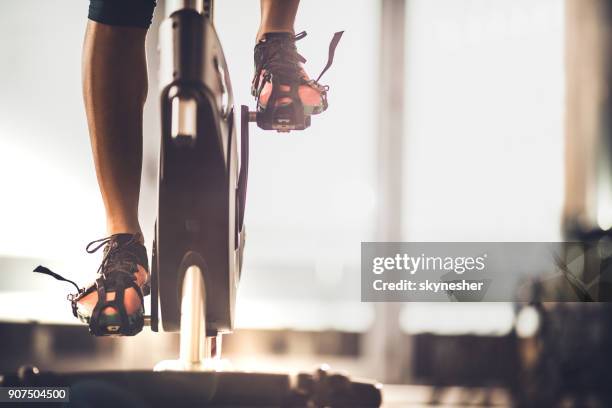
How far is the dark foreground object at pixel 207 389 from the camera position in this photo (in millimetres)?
463

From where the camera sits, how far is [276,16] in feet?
2.39

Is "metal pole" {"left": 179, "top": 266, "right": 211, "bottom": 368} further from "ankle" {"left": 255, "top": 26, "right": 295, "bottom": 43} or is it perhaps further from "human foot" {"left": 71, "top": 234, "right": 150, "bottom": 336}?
"ankle" {"left": 255, "top": 26, "right": 295, "bottom": 43}

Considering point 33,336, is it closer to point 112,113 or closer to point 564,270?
Answer: point 112,113

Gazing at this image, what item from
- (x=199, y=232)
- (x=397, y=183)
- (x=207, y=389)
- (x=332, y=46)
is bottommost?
(x=207, y=389)

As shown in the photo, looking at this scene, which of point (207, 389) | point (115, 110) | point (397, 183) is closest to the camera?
point (207, 389)

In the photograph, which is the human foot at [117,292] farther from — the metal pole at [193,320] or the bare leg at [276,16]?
the bare leg at [276,16]

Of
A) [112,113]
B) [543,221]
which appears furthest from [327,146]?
[112,113]

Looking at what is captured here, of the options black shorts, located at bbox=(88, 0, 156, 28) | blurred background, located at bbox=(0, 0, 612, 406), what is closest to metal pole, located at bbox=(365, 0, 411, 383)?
blurred background, located at bbox=(0, 0, 612, 406)

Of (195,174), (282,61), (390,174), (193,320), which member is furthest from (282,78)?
(390,174)

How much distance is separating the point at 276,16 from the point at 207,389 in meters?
0.48

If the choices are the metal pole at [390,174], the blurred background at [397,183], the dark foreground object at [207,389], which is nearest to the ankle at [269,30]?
the dark foreground object at [207,389]

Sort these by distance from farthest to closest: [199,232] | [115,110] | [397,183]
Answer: [397,183] < [115,110] < [199,232]

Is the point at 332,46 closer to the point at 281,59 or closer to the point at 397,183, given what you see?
the point at 281,59

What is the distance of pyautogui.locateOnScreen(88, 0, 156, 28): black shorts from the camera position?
2.16ft
